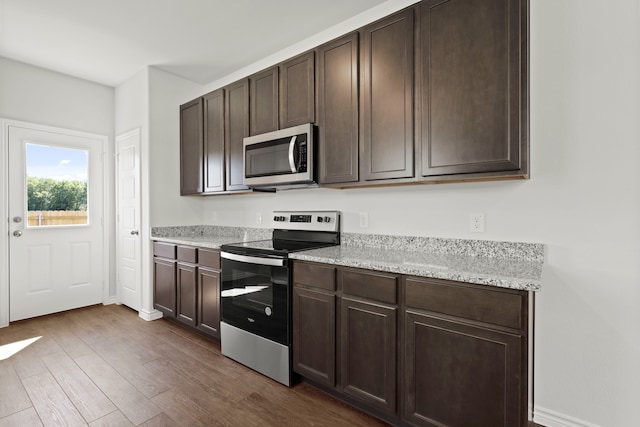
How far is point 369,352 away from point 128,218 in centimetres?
339

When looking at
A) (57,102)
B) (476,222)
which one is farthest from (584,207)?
(57,102)

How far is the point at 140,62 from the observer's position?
3451 mm

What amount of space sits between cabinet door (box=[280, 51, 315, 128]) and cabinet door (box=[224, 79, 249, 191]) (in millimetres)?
502

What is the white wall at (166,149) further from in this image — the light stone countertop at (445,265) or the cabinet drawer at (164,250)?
the light stone countertop at (445,265)

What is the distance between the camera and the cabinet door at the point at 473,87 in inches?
64.6

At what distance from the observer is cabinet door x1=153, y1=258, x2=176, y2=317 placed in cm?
328

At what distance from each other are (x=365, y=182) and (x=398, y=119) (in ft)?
1.54

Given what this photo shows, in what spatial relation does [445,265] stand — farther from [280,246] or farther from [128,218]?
[128,218]

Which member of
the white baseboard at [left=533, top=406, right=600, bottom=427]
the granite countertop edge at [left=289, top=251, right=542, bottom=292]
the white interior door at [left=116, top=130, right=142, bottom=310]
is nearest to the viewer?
the granite countertop edge at [left=289, top=251, right=542, bottom=292]

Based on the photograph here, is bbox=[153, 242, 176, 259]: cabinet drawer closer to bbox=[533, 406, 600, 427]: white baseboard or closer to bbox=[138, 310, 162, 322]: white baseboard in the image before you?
bbox=[138, 310, 162, 322]: white baseboard

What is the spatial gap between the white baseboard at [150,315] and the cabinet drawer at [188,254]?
0.85 meters

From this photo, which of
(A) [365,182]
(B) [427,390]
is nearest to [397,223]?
(A) [365,182]

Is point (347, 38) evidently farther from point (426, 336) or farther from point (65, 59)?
point (65, 59)

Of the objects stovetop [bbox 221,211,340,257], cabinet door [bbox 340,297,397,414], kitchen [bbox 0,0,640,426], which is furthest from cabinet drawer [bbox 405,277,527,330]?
stovetop [bbox 221,211,340,257]
